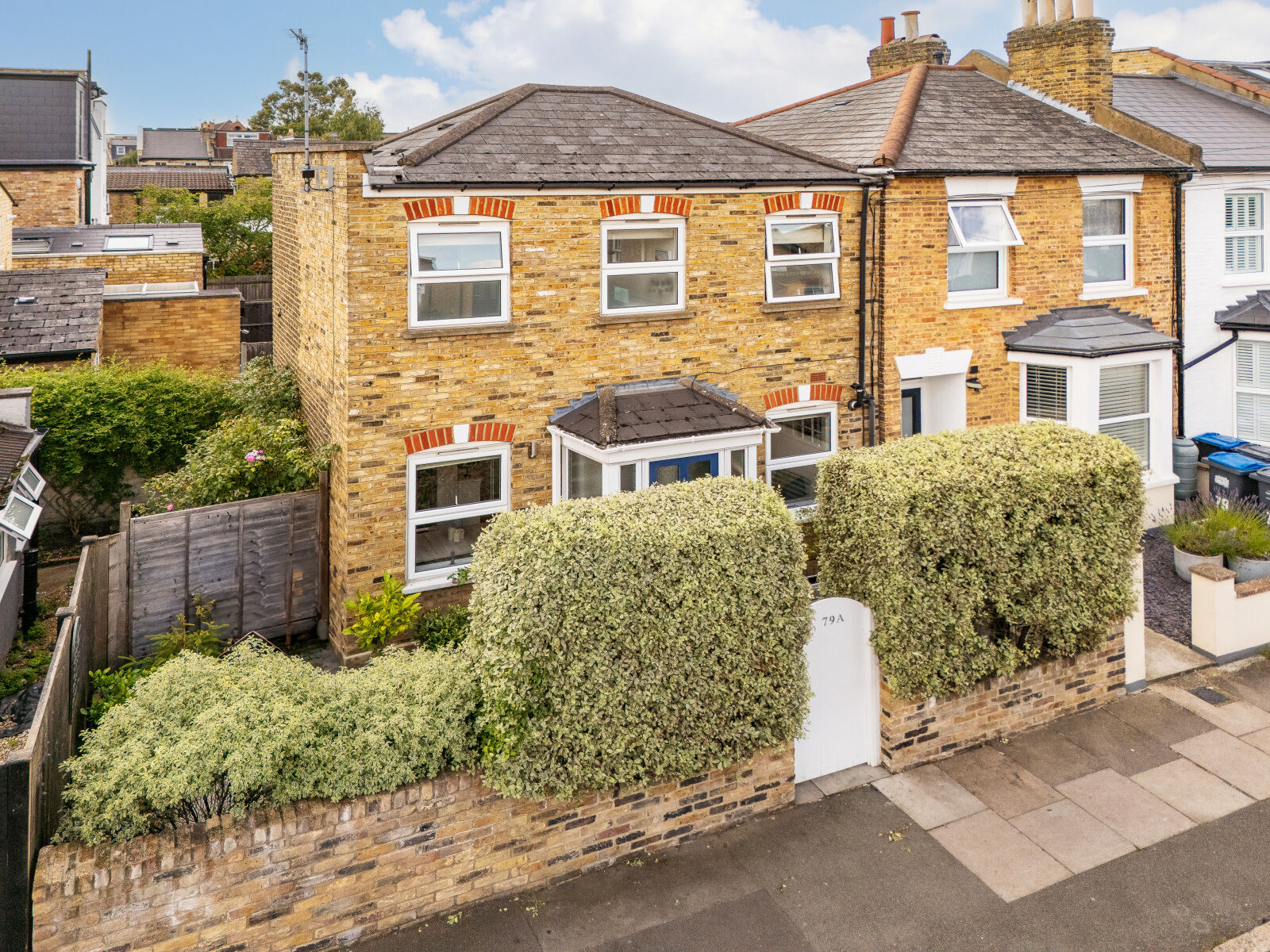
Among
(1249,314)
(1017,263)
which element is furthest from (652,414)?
(1249,314)

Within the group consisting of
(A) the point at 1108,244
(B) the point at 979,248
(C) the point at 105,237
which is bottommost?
(B) the point at 979,248

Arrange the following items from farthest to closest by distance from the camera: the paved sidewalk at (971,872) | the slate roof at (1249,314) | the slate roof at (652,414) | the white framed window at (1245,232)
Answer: the white framed window at (1245,232) < the slate roof at (1249,314) < the slate roof at (652,414) < the paved sidewalk at (971,872)

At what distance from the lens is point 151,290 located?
64.5 feet

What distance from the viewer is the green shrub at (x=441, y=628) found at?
379 inches

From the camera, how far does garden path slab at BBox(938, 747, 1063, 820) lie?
746cm

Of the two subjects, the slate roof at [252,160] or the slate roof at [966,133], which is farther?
the slate roof at [252,160]

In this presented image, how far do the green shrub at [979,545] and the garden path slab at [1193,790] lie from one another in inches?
50.3

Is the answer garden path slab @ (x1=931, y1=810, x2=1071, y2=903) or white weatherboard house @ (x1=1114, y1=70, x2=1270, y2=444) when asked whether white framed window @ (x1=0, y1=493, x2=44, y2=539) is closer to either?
garden path slab @ (x1=931, y1=810, x2=1071, y2=903)

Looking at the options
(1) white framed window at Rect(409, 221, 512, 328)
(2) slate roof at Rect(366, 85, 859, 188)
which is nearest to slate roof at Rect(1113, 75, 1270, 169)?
(2) slate roof at Rect(366, 85, 859, 188)

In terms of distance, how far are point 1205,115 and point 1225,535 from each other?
1031 cm

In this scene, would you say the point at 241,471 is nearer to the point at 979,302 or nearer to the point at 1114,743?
the point at 1114,743

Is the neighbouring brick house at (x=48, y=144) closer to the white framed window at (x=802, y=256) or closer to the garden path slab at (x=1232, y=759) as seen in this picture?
the white framed window at (x=802, y=256)

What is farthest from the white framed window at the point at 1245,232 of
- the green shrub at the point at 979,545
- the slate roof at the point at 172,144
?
the slate roof at the point at 172,144

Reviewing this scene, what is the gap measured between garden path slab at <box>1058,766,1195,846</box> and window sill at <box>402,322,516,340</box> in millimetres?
7298
